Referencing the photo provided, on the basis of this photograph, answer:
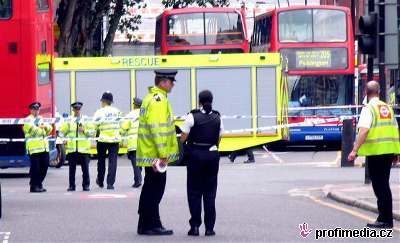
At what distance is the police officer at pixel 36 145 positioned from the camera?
2255 cm

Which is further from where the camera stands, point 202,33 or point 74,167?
point 202,33

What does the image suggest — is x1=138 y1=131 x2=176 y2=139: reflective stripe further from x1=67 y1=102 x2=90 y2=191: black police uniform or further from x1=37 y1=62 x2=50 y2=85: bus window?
x1=37 y1=62 x2=50 y2=85: bus window

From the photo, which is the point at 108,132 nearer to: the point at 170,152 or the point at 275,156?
the point at 170,152

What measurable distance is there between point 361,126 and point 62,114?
2013cm

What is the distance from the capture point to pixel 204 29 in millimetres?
37469

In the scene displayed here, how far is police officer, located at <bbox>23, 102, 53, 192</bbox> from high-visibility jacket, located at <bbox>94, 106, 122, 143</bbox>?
94 centimetres

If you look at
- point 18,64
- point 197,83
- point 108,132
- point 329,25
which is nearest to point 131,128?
point 108,132

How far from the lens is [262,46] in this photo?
132ft

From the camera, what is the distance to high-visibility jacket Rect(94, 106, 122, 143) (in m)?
22.5

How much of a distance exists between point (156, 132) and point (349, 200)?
5243 mm

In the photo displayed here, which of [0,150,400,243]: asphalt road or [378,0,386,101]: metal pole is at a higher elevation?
[378,0,386,101]: metal pole

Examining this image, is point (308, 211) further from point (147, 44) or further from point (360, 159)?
point (147, 44)

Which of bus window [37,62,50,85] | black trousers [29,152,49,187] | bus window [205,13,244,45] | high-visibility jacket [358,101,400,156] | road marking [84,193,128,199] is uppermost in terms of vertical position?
bus window [205,13,244,45]

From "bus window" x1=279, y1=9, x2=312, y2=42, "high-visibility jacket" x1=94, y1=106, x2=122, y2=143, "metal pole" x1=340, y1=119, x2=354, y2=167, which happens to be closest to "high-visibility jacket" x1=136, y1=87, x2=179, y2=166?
"high-visibility jacket" x1=94, y1=106, x2=122, y2=143
